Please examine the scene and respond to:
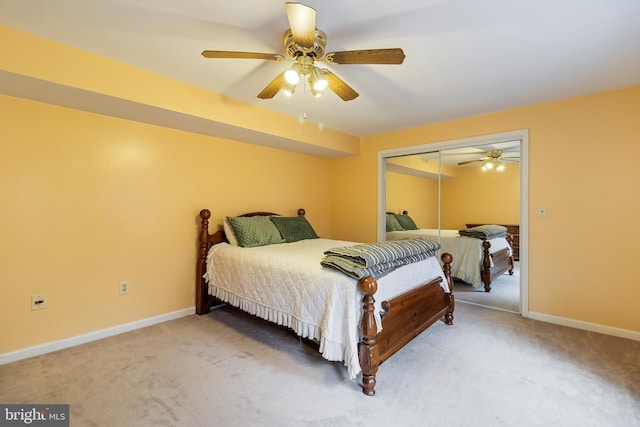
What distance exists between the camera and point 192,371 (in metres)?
1.99

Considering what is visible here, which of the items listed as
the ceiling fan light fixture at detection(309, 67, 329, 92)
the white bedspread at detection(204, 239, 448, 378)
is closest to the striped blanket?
the white bedspread at detection(204, 239, 448, 378)

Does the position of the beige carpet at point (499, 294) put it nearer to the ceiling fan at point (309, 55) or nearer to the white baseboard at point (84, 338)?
the ceiling fan at point (309, 55)

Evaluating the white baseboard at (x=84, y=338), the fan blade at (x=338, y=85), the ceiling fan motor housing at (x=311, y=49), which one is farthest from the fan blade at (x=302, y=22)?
the white baseboard at (x=84, y=338)

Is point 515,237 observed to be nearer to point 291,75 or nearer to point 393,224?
point 393,224

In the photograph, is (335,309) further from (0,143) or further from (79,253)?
(0,143)

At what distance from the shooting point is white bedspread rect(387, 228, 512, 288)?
11.7 feet

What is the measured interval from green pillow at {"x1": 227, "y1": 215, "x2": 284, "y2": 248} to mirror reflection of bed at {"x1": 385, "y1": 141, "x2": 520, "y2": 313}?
186 centimetres

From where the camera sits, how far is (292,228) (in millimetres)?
3564

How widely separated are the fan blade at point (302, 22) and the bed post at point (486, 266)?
10.5ft

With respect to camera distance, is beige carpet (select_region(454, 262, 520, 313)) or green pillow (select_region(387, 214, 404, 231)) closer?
beige carpet (select_region(454, 262, 520, 313))

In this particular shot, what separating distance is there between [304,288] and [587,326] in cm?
278

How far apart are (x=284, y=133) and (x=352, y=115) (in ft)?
2.74

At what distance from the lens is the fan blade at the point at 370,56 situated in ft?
5.15

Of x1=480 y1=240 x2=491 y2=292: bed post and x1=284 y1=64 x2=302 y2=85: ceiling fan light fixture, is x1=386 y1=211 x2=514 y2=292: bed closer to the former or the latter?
x1=480 y1=240 x2=491 y2=292: bed post
